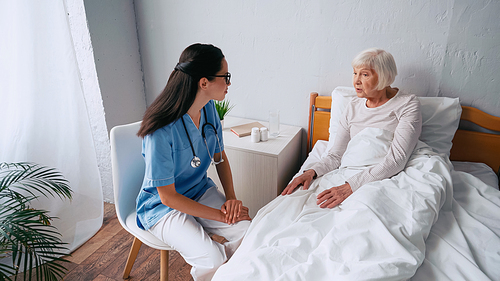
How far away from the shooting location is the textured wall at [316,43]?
4.95 ft

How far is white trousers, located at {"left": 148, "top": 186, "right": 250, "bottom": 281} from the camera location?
3.75 feet

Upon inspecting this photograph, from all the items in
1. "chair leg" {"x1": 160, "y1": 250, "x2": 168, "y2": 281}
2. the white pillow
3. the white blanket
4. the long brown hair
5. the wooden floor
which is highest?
the long brown hair

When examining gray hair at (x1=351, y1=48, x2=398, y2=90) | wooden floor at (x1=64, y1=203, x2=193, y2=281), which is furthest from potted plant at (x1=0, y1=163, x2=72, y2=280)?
gray hair at (x1=351, y1=48, x2=398, y2=90)

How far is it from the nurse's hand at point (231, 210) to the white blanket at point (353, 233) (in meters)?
0.13

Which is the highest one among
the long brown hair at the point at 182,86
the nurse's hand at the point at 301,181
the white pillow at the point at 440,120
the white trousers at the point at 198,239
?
the long brown hair at the point at 182,86

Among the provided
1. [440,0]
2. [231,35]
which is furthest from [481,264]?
[231,35]

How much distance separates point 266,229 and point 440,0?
146 cm

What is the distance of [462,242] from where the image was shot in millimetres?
959

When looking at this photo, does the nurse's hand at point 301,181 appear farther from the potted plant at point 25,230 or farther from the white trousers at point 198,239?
the potted plant at point 25,230

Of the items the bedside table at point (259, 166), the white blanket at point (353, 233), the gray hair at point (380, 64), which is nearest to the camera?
the white blanket at point (353, 233)

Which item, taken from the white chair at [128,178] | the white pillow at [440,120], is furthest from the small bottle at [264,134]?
the white pillow at [440,120]

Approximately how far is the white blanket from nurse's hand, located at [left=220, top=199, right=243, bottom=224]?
0.13m

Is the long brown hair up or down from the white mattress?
up

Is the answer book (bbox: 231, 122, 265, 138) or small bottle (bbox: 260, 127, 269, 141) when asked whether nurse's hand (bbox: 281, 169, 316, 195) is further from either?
book (bbox: 231, 122, 265, 138)
